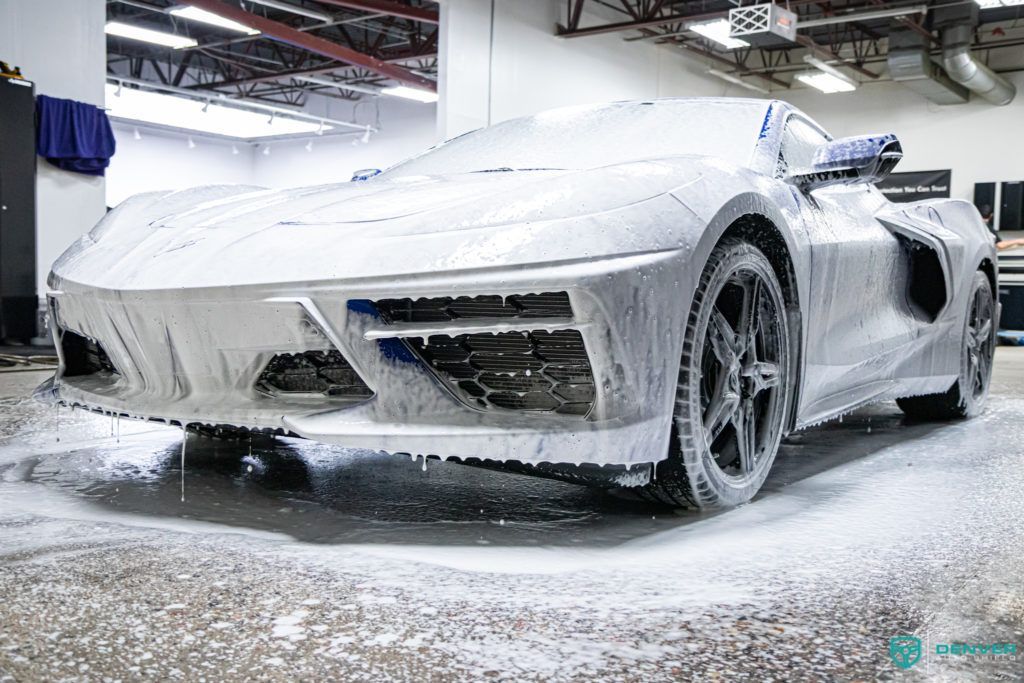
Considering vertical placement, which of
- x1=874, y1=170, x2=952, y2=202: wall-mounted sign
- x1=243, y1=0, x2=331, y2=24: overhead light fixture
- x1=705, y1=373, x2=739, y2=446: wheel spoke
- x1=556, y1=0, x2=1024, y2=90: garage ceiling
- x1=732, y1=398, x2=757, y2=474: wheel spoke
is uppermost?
x1=556, y1=0, x2=1024, y2=90: garage ceiling

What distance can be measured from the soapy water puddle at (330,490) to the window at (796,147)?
3.18 feet

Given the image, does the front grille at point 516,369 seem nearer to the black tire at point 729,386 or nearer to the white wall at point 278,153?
the black tire at point 729,386

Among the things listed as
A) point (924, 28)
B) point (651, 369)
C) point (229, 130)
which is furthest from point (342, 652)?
point (229, 130)

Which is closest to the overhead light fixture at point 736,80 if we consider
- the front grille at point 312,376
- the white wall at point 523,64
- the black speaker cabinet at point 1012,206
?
the white wall at point 523,64

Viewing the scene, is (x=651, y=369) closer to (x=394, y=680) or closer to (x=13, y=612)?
(x=394, y=680)

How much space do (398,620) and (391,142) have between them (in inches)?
1051

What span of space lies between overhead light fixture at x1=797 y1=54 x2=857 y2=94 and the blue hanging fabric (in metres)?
12.1

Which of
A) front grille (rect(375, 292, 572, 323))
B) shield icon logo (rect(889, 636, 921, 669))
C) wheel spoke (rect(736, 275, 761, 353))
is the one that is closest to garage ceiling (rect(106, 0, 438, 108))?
wheel spoke (rect(736, 275, 761, 353))

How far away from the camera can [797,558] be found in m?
2.20

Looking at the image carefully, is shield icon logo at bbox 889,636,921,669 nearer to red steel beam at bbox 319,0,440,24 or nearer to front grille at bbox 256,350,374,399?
Result: front grille at bbox 256,350,374,399

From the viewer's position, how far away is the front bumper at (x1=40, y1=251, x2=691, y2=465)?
2.11 m

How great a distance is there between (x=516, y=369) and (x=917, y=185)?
2048cm

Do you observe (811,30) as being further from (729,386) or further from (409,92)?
(729,386)

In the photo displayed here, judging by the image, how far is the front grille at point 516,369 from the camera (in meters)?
2.22
